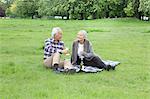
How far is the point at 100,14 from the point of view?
6938 cm

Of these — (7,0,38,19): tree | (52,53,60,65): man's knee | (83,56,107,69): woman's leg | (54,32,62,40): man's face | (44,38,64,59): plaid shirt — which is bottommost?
(7,0,38,19): tree

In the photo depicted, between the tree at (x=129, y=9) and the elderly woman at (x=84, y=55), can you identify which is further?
the tree at (x=129, y=9)

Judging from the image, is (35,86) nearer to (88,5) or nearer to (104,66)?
(104,66)

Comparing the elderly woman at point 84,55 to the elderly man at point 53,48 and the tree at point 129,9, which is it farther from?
the tree at point 129,9

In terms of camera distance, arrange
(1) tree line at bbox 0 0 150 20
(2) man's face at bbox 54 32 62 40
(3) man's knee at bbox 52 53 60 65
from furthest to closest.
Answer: (1) tree line at bbox 0 0 150 20, (2) man's face at bbox 54 32 62 40, (3) man's knee at bbox 52 53 60 65

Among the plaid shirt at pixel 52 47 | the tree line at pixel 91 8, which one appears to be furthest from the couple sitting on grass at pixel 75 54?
the tree line at pixel 91 8

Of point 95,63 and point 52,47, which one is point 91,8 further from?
point 95,63

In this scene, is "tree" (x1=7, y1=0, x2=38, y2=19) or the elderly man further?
"tree" (x1=7, y1=0, x2=38, y2=19)

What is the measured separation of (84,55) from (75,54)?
0.80 ft

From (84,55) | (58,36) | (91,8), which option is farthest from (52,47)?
(91,8)

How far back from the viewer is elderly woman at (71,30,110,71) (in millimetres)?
10750

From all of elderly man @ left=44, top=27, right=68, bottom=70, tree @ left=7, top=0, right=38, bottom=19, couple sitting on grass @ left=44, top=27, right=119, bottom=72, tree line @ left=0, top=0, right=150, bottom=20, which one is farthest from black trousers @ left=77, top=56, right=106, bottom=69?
tree @ left=7, top=0, right=38, bottom=19

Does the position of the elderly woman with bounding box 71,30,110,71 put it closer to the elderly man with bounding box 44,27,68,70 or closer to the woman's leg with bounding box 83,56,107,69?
the woman's leg with bounding box 83,56,107,69

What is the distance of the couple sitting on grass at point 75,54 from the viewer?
10680 mm
